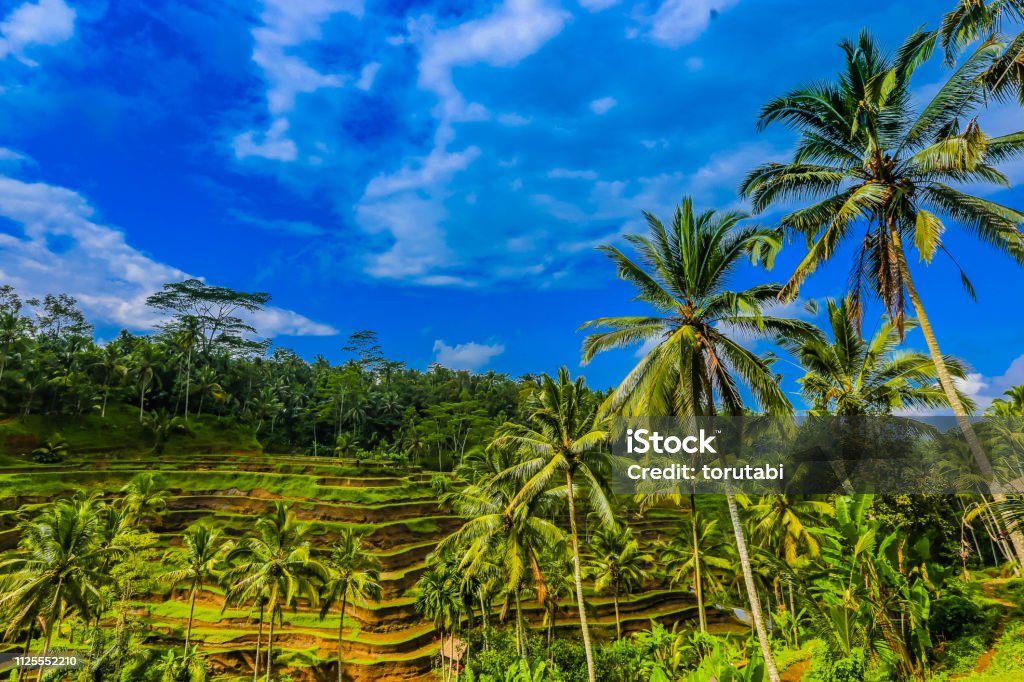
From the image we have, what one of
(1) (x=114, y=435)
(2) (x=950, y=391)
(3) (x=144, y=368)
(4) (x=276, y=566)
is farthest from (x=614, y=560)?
(3) (x=144, y=368)

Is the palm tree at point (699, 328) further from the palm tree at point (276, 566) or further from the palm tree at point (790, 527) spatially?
the palm tree at point (276, 566)

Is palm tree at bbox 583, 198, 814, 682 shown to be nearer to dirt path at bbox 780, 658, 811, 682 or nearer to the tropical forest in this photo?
the tropical forest

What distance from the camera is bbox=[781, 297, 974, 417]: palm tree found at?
16.1 metres

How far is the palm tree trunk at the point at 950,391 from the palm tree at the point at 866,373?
13.7ft

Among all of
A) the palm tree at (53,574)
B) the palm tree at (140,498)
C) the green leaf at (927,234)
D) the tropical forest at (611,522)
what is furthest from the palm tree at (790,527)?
the palm tree at (140,498)

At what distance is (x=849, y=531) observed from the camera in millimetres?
14836

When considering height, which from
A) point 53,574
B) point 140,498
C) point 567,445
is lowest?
point 53,574

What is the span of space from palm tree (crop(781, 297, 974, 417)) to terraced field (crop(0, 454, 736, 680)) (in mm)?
27797

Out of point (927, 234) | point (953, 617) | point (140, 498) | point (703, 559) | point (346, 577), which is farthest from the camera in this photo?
point (140, 498)

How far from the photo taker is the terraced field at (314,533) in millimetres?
31078

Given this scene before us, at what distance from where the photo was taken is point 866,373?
16.7 m

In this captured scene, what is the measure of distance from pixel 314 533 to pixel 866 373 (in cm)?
3747

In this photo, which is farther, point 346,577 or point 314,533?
point 314,533

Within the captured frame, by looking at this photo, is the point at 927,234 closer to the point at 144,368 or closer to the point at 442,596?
the point at 442,596
